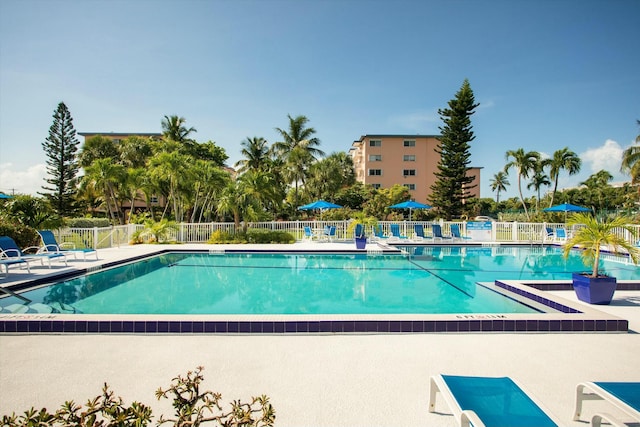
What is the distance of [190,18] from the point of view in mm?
11852

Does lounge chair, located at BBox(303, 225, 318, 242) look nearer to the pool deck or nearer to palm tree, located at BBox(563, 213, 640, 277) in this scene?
palm tree, located at BBox(563, 213, 640, 277)

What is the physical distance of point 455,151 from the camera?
90.5 ft

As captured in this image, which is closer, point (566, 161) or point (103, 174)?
point (103, 174)

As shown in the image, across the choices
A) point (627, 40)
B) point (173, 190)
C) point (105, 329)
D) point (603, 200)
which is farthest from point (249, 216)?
point (603, 200)

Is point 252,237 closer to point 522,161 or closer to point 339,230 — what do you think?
point 339,230

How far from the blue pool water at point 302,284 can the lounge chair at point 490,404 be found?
4180mm

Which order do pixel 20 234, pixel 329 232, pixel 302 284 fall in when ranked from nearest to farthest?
pixel 302 284 < pixel 20 234 < pixel 329 232

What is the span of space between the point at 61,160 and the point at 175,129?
9508mm

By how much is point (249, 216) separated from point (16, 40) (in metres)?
10.6

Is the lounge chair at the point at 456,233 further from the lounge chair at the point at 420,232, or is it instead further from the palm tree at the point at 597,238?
the palm tree at the point at 597,238

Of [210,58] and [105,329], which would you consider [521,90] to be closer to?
[210,58]

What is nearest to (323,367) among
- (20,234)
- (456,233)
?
(20,234)

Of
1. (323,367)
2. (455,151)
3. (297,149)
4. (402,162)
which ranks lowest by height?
(323,367)

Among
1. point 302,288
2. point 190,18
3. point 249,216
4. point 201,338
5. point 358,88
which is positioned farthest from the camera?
point 358,88
